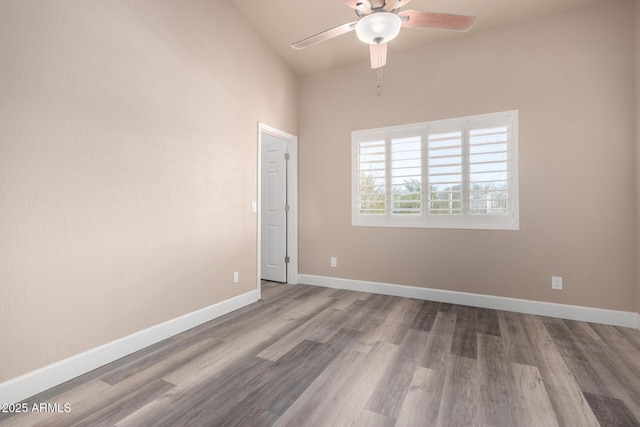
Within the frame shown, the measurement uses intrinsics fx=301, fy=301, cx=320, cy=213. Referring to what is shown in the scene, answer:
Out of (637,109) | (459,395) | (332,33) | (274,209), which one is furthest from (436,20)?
(274,209)

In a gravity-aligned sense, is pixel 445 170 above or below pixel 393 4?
below

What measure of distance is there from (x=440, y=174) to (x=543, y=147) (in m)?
1.05

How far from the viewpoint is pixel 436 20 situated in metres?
2.14

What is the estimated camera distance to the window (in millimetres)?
3383

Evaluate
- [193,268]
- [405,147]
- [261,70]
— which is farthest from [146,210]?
[405,147]

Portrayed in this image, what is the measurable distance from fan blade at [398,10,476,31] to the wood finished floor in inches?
96.9

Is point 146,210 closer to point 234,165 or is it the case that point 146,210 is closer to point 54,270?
point 54,270

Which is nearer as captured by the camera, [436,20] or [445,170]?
[436,20]

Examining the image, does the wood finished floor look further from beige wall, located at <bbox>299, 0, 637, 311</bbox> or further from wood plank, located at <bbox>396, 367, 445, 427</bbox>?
beige wall, located at <bbox>299, 0, 637, 311</bbox>

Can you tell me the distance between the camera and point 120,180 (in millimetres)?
2363

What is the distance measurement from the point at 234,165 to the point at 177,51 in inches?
48.3

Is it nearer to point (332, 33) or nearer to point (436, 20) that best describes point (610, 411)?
point (436, 20)

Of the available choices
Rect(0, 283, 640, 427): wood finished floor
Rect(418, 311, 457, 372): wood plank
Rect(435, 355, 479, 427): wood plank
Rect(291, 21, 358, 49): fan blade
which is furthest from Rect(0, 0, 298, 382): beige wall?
Rect(435, 355, 479, 427): wood plank

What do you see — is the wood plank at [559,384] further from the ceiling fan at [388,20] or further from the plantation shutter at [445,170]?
the ceiling fan at [388,20]
